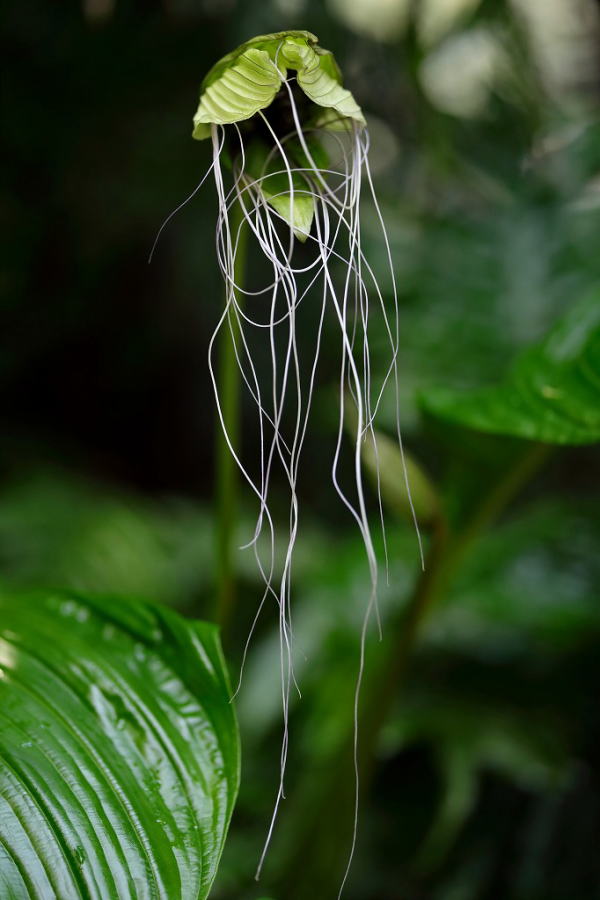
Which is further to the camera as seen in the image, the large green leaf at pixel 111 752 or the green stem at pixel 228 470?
the green stem at pixel 228 470

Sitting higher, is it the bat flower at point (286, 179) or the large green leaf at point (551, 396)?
the bat flower at point (286, 179)

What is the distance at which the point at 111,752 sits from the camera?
13.6 inches

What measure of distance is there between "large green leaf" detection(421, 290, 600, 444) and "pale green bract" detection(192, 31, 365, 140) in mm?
202

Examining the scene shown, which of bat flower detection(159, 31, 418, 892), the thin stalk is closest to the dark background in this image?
the thin stalk

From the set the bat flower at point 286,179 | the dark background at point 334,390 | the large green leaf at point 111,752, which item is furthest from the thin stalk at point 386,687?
the large green leaf at point 111,752

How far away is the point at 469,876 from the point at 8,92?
1286 mm

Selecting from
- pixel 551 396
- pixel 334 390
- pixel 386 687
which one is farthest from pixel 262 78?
pixel 334 390

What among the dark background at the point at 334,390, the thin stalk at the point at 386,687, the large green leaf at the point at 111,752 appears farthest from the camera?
the dark background at the point at 334,390

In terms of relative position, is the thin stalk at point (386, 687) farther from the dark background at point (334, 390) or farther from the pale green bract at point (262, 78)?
the pale green bract at point (262, 78)

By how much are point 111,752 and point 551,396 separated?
0.31 metres

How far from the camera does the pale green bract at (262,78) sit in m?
0.33

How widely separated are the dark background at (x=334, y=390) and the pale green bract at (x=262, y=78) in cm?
27

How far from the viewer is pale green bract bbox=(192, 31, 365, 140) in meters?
0.33

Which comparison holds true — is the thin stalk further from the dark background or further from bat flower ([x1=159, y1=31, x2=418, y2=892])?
bat flower ([x1=159, y1=31, x2=418, y2=892])
